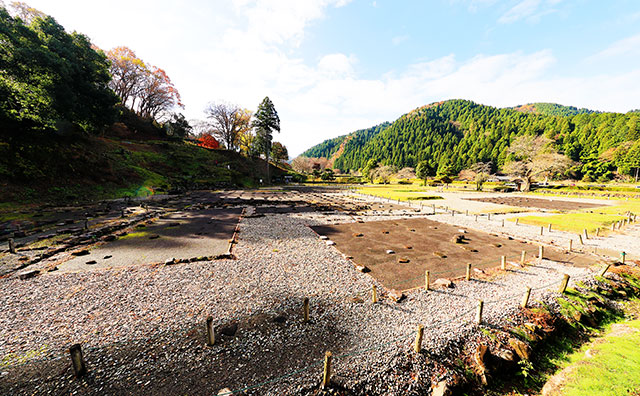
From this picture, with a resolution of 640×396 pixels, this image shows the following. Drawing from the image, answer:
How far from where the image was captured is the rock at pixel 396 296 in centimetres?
614

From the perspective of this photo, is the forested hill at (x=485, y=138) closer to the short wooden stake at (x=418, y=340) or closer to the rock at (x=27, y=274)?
the short wooden stake at (x=418, y=340)

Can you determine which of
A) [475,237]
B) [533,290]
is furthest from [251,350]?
[475,237]

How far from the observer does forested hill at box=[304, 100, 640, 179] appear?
5431 centimetres

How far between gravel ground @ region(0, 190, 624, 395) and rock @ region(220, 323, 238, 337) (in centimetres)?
13

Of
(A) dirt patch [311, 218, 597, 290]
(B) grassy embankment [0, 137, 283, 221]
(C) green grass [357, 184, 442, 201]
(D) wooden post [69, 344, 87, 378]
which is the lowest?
(A) dirt patch [311, 218, 597, 290]

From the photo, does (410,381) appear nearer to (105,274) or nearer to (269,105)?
(105,274)

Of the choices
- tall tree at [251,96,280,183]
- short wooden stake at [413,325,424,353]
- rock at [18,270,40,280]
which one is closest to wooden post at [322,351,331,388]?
short wooden stake at [413,325,424,353]

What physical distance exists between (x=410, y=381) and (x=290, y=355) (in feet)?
7.72

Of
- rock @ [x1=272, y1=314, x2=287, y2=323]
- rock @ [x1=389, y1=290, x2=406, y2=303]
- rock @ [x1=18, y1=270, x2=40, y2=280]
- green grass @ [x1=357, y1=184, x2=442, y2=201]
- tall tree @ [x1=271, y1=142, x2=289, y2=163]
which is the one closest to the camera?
rock @ [x1=272, y1=314, x2=287, y2=323]

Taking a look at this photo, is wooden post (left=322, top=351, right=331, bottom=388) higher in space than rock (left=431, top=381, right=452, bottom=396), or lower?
higher

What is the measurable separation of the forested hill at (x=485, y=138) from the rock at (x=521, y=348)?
5987 cm

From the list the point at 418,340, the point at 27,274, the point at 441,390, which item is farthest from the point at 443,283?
the point at 27,274

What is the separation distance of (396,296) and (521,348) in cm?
283

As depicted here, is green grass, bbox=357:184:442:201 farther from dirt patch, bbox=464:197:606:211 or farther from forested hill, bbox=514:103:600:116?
forested hill, bbox=514:103:600:116
